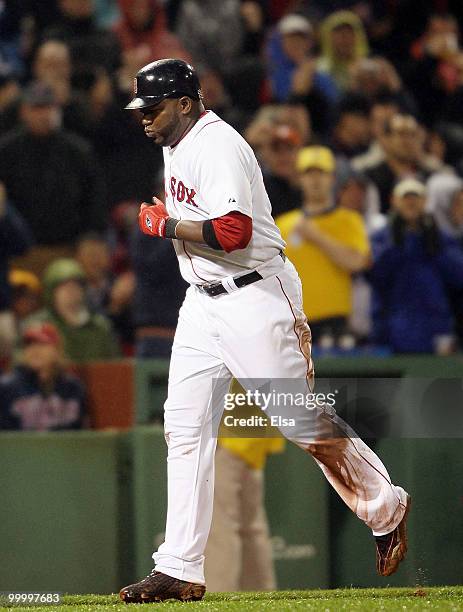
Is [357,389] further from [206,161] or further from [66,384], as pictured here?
[66,384]

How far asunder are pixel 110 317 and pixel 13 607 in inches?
157

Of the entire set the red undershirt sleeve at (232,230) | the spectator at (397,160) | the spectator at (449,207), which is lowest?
the red undershirt sleeve at (232,230)

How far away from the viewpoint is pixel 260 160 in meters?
7.97

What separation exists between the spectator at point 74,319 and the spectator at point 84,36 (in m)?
2.32

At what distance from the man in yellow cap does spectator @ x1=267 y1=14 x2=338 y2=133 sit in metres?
2.41

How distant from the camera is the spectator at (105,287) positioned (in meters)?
8.29

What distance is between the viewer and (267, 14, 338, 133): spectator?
963 centimetres

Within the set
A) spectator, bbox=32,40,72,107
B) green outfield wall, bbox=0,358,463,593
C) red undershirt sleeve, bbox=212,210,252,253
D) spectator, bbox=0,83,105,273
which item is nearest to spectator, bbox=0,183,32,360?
spectator, bbox=0,83,105,273

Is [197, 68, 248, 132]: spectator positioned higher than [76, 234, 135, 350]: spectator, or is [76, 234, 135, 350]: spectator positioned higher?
[197, 68, 248, 132]: spectator

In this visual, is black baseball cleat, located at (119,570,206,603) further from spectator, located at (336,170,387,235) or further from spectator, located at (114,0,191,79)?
spectator, located at (114,0,191,79)

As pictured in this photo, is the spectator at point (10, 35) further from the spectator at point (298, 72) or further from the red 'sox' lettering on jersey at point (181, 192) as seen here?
the red 'sox' lettering on jersey at point (181, 192)

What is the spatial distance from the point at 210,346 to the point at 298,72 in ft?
19.1

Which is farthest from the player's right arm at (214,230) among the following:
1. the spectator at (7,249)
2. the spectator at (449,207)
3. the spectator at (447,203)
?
the spectator at (447,203)

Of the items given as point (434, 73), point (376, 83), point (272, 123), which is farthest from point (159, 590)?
point (434, 73)
